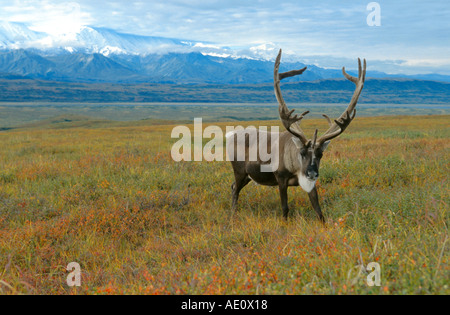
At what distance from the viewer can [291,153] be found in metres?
7.16

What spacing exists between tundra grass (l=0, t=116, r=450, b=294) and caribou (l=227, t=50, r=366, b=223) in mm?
698

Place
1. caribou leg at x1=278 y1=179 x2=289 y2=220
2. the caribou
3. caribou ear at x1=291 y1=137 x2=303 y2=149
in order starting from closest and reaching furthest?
1. the caribou
2. caribou ear at x1=291 y1=137 x2=303 y2=149
3. caribou leg at x1=278 y1=179 x2=289 y2=220

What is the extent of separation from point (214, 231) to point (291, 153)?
2.19 metres

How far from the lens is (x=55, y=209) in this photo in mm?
8305

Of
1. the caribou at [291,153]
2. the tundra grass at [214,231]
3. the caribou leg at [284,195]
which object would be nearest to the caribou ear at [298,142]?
the caribou at [291,153]

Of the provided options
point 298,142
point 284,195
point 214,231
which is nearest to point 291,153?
point 298,142

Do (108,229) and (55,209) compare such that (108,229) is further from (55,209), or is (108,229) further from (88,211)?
(55,209)

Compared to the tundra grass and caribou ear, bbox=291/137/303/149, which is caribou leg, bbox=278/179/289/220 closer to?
the tundra grass

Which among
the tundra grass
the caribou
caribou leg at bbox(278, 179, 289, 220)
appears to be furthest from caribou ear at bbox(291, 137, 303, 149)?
the tundra grass

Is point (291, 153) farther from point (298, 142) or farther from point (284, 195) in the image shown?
point (284, 195)

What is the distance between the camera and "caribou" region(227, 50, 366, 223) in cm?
663

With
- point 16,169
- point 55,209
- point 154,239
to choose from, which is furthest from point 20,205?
point 16,169

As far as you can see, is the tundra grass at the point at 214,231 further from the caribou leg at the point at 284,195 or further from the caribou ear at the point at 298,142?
the caribou ear at the point at 298,142

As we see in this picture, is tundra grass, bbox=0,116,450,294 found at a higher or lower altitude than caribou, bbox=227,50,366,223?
lower
